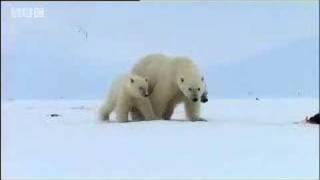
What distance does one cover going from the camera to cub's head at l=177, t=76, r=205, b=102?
20.2 feet

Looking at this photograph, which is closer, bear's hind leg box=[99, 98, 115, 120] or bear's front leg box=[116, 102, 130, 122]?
bear's front leg box=[116, 102, 130, 122]

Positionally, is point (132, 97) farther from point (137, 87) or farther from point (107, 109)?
point (107, 109)

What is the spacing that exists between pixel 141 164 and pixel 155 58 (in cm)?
364

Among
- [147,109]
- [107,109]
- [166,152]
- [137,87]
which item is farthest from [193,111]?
[166,152]

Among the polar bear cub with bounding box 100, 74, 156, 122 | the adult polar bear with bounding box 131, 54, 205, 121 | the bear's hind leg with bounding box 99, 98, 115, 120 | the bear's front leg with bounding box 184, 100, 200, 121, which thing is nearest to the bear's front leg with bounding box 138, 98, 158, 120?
the polar bear cub with bounding box 100, 74, 156, 122

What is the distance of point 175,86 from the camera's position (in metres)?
6.45

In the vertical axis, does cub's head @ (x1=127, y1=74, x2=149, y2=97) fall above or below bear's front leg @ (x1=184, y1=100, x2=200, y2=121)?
above

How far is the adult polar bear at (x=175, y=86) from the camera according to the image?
6.21 metres

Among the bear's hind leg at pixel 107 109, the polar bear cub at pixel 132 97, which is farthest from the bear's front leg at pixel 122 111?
the bear's hind leg at pixel 107 109

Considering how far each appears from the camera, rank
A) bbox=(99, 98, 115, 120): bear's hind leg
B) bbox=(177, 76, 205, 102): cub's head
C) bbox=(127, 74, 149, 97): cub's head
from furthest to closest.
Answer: bbox=(99, 98, 115, 120): bear's hind leg → bbox=(127, 74, 149, 97): cub's head → bbox=(177, 76, 205, 102): cub's head

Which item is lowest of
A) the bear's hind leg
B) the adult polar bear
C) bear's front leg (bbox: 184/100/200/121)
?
the bear's hind leg

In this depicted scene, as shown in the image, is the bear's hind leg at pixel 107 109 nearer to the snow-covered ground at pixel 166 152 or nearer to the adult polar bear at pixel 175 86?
the adult polar bear at pixel 175 86

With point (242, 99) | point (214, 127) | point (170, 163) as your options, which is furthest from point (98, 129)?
point (242, 99)

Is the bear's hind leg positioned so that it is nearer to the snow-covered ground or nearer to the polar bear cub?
the polar bear cub
